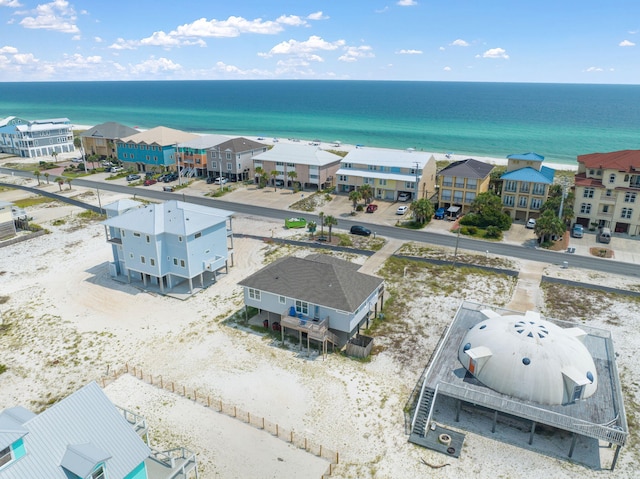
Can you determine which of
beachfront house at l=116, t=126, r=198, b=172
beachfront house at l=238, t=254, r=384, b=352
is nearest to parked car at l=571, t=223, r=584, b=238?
beachfront house at l=238, t=254, r=384, b=352

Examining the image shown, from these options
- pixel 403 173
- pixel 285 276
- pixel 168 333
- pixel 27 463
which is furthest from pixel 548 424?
pixel 403 173

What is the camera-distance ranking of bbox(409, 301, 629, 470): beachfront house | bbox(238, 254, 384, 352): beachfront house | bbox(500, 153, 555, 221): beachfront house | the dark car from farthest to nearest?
1. bbox(500, 153, 555, 221): beachfront house
2. the dark car
3. bbox(238, 254, 384, 352): beachfront house
4. bbox(409, 301, 629, 470): beachfront house

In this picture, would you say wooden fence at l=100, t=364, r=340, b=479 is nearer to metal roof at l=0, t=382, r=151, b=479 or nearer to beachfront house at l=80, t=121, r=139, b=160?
metal roof at l=0, t=382, r=151, b=479

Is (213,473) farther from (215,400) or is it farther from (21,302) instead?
(21,302)

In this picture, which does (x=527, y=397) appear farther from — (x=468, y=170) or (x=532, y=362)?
(x=468, y=170)

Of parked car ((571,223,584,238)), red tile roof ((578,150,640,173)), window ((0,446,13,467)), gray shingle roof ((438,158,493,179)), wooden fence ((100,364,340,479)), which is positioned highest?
red tile roof ((578,150,640,173))

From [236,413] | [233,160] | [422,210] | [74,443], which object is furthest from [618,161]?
[74,443]

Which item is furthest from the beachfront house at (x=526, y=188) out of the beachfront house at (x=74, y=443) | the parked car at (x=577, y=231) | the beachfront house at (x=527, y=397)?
the beachfront house at (x=74, y=443)

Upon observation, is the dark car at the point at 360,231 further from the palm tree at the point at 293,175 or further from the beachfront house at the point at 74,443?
the beachfront house at the point at 74,443
